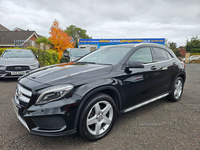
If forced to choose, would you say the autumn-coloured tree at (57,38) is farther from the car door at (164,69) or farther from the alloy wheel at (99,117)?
the alloy wheel at (99,117)

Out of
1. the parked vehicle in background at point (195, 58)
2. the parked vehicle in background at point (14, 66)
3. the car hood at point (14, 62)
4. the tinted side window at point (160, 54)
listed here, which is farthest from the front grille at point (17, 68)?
the parked vehicle in background at point (195, 58)

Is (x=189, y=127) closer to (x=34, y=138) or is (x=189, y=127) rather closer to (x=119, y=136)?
(x=119, y=136)

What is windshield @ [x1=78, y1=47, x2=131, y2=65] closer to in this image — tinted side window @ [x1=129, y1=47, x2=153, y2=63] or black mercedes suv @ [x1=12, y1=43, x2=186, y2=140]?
black mercedes suv @ [x1=12, y1=43, x2=186, y2=140]

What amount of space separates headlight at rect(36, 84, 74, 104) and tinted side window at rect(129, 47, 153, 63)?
1508 mm

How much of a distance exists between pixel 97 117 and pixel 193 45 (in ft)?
139

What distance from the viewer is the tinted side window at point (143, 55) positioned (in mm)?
2797

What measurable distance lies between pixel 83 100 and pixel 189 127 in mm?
2102

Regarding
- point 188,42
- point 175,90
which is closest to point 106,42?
point 175,90

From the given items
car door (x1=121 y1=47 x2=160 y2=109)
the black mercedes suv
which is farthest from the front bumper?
car door (x1=121 y1=47 x2=160 y2=109)

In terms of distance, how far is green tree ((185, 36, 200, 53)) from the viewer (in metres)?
35.2

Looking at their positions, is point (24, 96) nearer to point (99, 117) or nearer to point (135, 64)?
point (99, 117)

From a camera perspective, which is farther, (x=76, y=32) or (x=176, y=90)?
(x=76, y=32)

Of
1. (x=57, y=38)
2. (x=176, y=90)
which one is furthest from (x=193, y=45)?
(x=176, y=90)

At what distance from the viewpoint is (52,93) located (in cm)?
179
